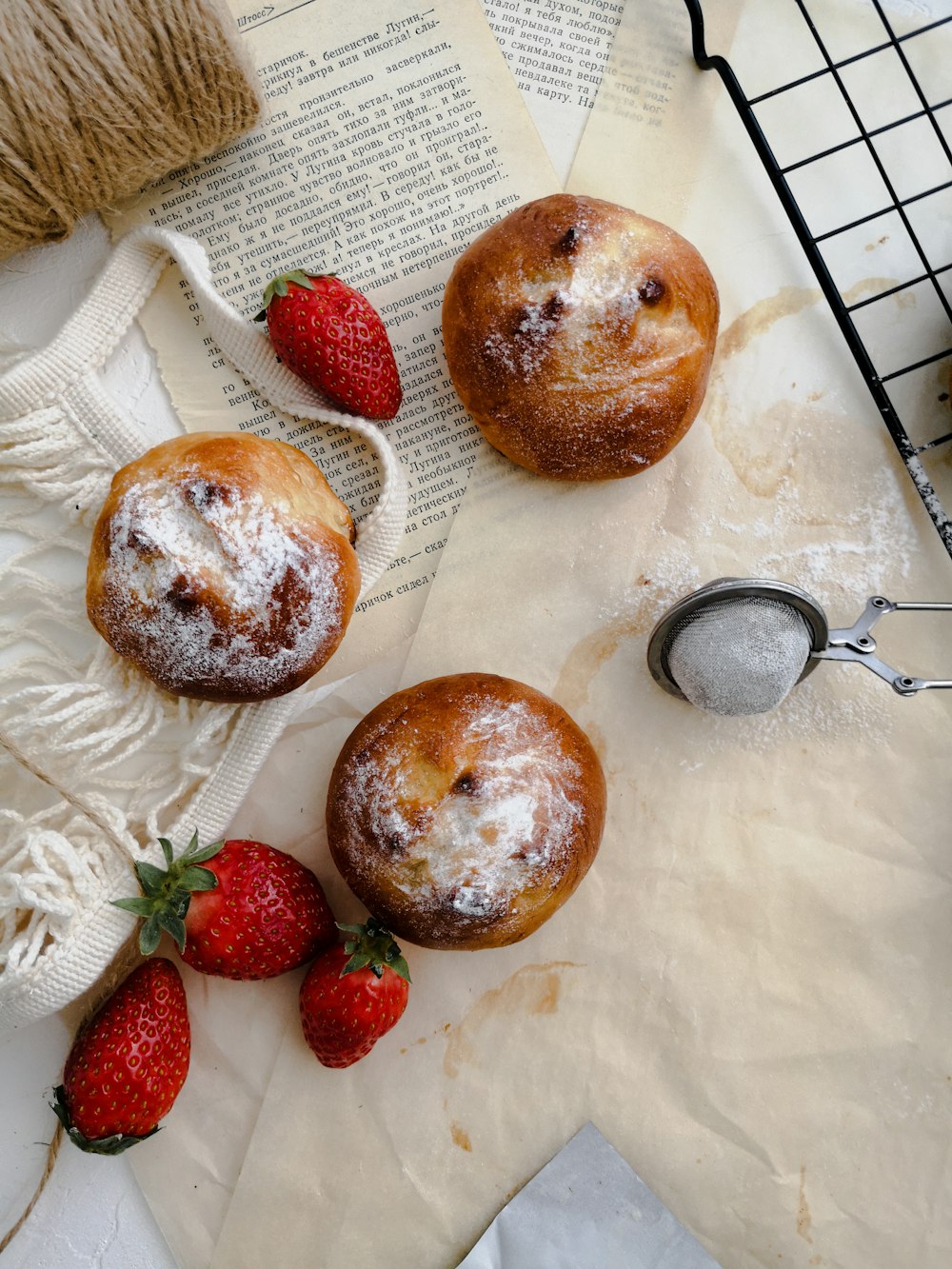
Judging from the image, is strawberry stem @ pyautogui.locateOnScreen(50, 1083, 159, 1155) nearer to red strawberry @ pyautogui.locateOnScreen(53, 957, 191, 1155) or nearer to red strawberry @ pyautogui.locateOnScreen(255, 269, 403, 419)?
red strawberry @ pyautogui.locateOnScreen(53, 957, 191, 1155)

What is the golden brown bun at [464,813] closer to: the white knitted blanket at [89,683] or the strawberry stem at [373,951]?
the strawberry stem at [373,951]

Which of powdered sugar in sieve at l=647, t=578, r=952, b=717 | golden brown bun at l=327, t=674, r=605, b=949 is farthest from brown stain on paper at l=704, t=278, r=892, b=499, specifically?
golden brown bun at l=327, t=674, r=605, b=949

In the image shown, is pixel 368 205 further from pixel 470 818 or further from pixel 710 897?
pixel 710 897

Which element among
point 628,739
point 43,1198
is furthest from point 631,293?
point 43,1198

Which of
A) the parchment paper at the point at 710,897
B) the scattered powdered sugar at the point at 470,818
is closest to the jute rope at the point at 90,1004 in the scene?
the parchment paper at the point at 710,897

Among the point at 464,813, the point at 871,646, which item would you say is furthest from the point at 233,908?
the point at 871,646

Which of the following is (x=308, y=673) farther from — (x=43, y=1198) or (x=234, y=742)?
(x=43, y=1198)
